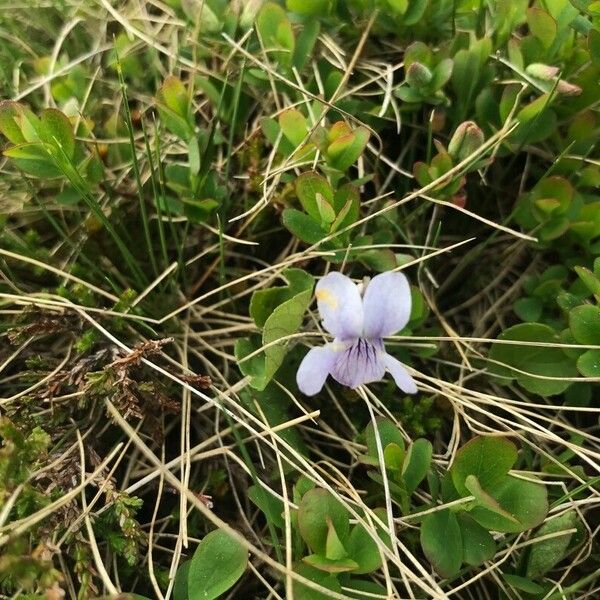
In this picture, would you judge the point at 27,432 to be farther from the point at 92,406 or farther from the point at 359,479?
the point at 359,479

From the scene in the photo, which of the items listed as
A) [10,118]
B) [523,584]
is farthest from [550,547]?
[10,118]

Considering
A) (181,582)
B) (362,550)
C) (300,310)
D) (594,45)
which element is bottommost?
(181,582)

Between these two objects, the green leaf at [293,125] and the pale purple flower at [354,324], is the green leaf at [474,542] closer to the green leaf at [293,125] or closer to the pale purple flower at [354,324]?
the pale purple flower at [354,324]

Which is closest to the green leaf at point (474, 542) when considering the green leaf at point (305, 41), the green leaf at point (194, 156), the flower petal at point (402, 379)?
the flower petal at point (402, 379)

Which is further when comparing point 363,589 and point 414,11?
point 414,11

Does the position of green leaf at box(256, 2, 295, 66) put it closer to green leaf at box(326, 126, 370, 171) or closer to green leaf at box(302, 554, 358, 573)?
green leaf at box(326, 126, 370, 171)

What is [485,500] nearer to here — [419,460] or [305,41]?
[419,460]
